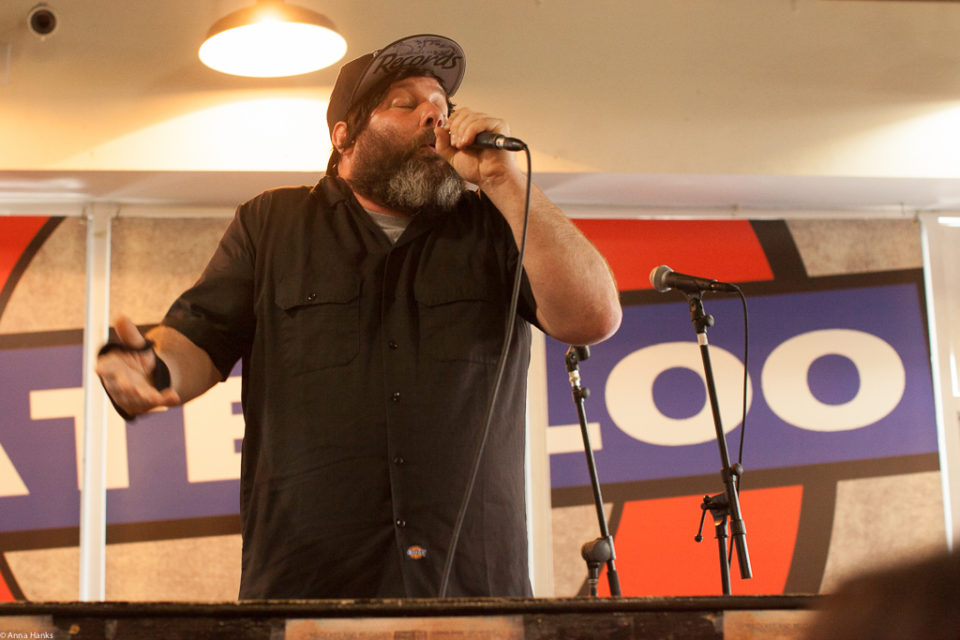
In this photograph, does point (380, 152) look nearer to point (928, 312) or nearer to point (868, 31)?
point (868, 31)

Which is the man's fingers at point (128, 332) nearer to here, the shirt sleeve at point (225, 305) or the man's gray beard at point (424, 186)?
the shirt sleeve at point (225, 305)

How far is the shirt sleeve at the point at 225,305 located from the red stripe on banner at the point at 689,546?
276 cm

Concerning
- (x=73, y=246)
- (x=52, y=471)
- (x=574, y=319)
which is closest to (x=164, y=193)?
(x=73, y=246)

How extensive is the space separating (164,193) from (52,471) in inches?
48.3

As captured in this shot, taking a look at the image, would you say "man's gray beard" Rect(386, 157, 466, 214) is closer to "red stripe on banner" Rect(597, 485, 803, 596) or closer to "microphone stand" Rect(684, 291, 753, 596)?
"microphone stand" Rect(684, 291, 753, 596)


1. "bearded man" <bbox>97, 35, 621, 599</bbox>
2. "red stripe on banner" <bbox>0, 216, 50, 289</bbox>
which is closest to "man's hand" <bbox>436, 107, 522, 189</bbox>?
"bearded man" <bbox>97, 35, 621, 599</bbox>

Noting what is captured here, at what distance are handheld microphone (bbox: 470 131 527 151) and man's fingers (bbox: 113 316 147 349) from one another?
2.03 ft

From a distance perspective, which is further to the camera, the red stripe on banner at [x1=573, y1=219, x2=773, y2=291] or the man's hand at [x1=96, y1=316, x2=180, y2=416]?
the red stripe on banner at [x1=573, y1=219, x2=773, y2=291]

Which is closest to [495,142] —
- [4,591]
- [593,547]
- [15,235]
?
[593,547]

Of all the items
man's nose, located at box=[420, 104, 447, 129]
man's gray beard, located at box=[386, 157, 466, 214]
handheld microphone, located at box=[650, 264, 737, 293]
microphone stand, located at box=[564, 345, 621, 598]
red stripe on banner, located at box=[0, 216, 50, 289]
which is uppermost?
red stripe on banner, located at box=[0, 216, 50, 289]

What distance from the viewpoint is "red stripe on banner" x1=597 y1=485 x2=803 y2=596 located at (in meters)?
4.20

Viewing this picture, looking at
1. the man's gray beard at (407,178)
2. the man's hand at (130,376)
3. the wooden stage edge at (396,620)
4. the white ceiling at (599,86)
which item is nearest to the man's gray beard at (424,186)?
the man's gray beard at (407,178)

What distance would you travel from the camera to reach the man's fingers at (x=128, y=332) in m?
1.41

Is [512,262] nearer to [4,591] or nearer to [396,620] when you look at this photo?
[396,620]
